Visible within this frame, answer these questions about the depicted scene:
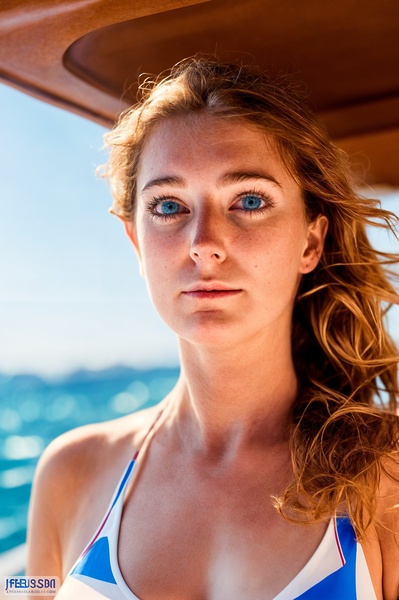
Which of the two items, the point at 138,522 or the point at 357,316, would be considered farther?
the point at 357,316

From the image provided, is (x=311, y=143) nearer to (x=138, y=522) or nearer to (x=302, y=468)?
(x=302, y=468)

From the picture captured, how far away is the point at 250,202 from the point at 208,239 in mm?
150

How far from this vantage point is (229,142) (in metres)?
1.65

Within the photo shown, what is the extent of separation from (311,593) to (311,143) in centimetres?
101

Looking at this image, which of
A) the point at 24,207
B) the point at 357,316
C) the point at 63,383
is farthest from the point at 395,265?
the point at 63,383

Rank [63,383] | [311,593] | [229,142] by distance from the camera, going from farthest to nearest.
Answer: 1. [63,383]
2. [229,142]
3. [311,593]

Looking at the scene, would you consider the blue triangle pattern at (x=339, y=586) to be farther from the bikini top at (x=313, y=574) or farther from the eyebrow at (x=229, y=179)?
the eyebrow at (x=229, y=179)

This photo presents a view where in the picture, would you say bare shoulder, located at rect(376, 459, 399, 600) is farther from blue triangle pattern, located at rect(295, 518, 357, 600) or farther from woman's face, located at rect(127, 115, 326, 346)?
woman's face, located at rect(127, 115, 326, 346)

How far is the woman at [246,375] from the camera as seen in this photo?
159 centimetres

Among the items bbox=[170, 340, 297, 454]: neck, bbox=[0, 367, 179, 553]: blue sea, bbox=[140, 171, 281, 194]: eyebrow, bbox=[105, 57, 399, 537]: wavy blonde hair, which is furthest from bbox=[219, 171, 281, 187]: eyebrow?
bbox=[0, 367, 179, 553]: blue sea

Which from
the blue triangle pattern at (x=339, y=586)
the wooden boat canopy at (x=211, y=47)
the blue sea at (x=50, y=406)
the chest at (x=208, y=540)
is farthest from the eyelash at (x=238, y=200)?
the blue sea at (x=50, y=406)

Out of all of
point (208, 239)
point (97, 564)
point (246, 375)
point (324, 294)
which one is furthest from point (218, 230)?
point (97, 564)

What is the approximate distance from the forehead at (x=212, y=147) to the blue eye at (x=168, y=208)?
7cm

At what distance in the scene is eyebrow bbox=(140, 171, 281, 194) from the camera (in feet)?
5.29
